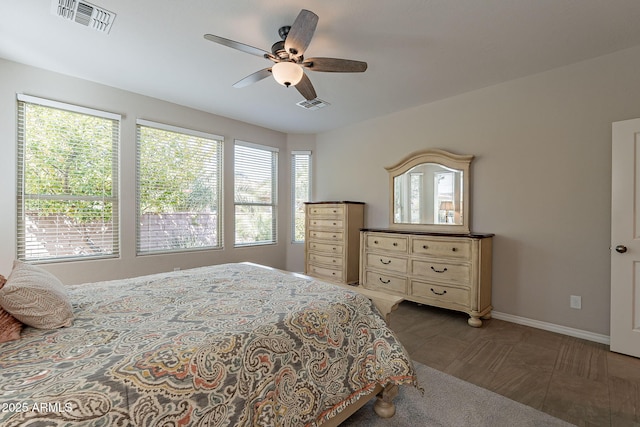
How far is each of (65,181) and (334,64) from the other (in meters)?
3.10

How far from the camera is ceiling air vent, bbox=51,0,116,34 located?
197cm

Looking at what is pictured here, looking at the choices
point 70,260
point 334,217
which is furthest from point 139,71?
point 334,217

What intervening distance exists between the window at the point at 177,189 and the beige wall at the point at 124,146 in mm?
111

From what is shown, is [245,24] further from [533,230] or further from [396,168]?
[533,230]

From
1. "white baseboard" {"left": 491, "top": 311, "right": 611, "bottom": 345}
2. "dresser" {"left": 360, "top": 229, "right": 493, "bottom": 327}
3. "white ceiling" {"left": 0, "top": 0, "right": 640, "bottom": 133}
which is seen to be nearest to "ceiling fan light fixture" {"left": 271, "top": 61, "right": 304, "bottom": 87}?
"white ceiling" {"left": 0, "top": 0, "right": 640, "bottom": 133}

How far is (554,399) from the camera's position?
1799mm

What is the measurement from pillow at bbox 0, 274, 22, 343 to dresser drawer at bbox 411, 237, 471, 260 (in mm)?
3237

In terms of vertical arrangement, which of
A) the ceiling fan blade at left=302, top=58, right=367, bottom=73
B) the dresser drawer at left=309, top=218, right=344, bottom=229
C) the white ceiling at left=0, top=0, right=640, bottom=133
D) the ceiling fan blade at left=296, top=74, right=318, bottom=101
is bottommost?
the dresser drawer at left=309, top=218, right=344, bottom=229

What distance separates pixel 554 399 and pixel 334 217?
308cm

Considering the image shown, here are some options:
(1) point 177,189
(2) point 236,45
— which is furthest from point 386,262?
(1) point 177,189

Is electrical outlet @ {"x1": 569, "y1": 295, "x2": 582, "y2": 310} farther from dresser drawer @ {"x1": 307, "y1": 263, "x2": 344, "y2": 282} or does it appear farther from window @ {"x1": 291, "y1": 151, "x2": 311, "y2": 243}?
window @ {"x1": 291, "y1": 151, "x2": 311, "y2": 243}

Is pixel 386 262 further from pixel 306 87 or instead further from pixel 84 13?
pixel 84 13

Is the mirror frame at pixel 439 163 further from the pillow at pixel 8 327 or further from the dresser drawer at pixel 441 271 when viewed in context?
the pillow at pixel 8 327

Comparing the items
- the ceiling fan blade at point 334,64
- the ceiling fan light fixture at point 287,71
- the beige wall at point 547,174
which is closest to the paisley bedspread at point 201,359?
the ceiling fan light fixture at point 287,71
